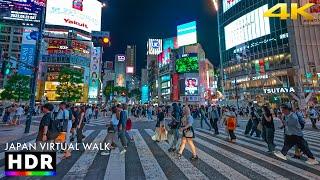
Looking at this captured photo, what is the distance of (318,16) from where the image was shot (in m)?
48.8

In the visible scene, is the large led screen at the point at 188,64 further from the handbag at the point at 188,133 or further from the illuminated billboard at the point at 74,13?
the handbag at the point at 188,133

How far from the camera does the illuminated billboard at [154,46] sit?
13875 cm

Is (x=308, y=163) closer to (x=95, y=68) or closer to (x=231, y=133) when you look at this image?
(x=231, y=133)

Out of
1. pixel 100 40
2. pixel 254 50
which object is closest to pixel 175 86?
pixel 254 50

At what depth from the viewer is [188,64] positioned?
2724 inches

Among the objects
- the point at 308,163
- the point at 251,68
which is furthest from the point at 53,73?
the point at 308,163

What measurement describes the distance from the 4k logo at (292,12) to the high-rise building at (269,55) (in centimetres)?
192

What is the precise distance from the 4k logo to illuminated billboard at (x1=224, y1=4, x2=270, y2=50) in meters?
3.93

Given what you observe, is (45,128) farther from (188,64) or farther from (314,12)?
(188,64)

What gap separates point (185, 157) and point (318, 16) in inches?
2235

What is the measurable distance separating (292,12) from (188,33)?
33.7m

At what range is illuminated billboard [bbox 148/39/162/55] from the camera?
13875cm

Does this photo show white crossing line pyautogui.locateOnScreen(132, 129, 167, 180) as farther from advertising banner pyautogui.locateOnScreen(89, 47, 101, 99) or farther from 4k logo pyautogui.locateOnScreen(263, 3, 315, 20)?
advertising banner pyautogui.locateOnScreen(89, 47, 101, 99)

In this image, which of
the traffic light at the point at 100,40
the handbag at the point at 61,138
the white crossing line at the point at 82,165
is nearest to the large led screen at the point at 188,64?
the traffic light at the point at 100,40
